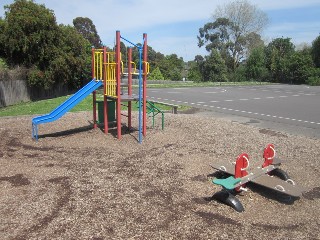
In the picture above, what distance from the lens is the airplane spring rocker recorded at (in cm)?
442

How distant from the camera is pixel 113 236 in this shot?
360 cm

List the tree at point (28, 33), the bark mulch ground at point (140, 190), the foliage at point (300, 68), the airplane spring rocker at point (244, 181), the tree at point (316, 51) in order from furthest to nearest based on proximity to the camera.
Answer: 1. the tree at point (316, 51)
2. the foliage at point (300, 68)
3. the tree at point (28, 33)
4. the airplane spring rocker at point (244, 181)
5. the bark mulch ground at point (140, 190)

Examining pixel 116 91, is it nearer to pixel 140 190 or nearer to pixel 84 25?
pixel 140 190

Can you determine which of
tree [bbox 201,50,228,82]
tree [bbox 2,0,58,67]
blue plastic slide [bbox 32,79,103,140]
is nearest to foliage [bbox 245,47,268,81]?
tree [bbox 201,50,228,82]

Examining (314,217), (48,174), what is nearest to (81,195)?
(48,174)

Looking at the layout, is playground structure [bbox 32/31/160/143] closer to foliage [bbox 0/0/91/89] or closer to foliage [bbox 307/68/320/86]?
foliage [bbox 0/0/91/89]

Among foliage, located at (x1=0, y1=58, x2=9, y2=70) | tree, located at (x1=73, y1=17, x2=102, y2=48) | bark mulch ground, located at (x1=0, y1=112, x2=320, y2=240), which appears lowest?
bark mulch ground, located at (x1=0, y1=112, x2=320, y2=240)

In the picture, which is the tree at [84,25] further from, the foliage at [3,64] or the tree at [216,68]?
the foliage at [3,64]

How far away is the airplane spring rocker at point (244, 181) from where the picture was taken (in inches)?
174

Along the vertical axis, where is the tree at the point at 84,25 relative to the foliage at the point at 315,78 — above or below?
above

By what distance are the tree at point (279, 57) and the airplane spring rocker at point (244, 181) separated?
43695mm

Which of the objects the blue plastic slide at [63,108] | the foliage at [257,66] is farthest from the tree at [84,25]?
the blue plastic slide at [63,108]

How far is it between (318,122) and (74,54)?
19.6 meters

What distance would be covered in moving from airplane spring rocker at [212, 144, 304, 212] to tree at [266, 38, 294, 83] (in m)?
43.7
